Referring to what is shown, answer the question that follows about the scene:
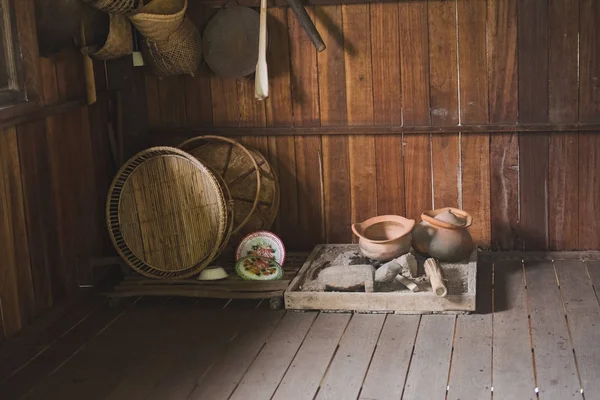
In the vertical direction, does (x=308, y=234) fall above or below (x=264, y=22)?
below

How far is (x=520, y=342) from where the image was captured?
11.2ft

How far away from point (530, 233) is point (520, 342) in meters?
1.16

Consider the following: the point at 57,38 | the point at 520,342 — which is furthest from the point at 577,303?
the point at 57,38

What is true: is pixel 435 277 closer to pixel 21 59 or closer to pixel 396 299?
pixel 396 299

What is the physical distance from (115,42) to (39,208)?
89 centimetres

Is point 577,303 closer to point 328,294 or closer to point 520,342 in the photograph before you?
point 520,342

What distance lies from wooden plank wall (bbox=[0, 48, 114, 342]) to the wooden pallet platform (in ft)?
0.79

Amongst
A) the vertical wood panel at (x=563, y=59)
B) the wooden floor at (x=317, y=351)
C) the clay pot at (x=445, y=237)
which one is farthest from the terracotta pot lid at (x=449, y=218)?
the vertical wood panel at (x=563, y=59)

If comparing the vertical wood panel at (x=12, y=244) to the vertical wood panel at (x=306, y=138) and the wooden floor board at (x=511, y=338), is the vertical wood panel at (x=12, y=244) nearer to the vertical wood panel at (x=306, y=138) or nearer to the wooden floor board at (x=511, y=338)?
the vertical wood panel at (x=306, y=138)

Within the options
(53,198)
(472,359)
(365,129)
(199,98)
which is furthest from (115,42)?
(472,359)

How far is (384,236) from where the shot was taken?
14.2ft

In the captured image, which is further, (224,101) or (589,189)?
(224,101)

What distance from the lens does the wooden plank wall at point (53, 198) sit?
353cm

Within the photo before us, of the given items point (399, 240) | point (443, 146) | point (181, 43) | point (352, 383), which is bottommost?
point (352, 383)
